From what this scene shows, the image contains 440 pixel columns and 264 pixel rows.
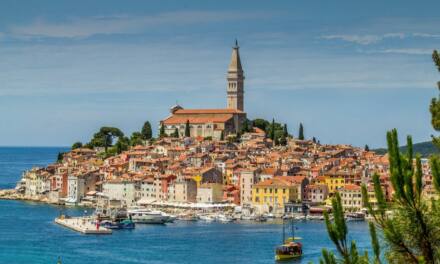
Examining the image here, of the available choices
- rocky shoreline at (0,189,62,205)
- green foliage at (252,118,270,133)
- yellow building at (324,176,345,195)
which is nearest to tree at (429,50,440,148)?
yellow building at (324,176,345,195)

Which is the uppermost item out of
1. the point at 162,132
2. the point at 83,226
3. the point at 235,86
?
the point at 235,86

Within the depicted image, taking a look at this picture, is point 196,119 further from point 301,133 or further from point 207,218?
point 207,218

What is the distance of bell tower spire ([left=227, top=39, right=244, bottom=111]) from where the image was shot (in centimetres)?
5320

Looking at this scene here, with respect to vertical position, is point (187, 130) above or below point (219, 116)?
below

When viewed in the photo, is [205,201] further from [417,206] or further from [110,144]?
[417,206]

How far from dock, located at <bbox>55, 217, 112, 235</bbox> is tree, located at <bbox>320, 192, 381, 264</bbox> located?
24556mm

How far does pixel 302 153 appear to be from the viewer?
4372cm

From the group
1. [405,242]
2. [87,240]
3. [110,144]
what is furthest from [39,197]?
[405,242]

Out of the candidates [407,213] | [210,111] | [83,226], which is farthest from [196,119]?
[407,213]

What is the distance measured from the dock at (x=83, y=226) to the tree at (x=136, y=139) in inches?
692

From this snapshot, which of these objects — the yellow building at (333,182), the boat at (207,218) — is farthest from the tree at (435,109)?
the yellow building at (333,182)

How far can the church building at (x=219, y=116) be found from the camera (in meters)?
49.5

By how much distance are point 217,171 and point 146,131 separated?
12317 mm

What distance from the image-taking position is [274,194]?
35.5m
